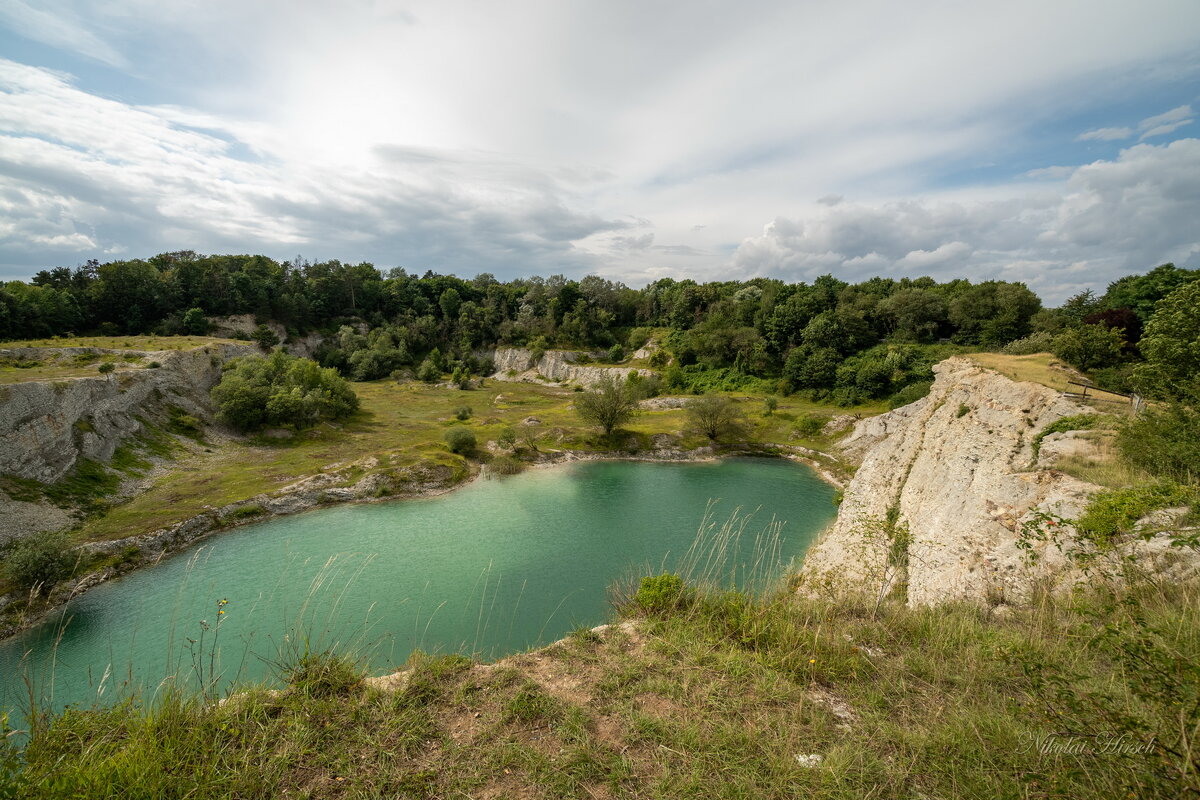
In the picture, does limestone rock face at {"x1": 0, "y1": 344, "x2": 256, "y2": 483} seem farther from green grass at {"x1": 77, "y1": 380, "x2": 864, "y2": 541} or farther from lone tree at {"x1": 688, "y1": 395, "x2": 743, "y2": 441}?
lone tree at {"x1": 688, "y1": 395, "x2": 743, "y2": 441}

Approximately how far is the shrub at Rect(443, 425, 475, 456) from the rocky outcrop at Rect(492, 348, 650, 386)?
1612 inches

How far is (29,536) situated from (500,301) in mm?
94513

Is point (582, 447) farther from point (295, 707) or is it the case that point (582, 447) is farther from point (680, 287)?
point (680, 287)

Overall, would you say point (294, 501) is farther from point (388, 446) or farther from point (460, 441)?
point (460, 441)

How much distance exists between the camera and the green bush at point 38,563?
20.3 m

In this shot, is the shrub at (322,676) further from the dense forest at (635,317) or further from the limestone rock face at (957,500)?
the dense forest at (635,317)

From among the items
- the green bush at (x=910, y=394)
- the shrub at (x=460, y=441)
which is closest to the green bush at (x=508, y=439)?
the shrub at (x=460, y=441)

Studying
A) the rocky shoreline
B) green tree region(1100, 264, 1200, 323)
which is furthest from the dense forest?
the rocky shoreline

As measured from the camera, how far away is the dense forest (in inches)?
2008

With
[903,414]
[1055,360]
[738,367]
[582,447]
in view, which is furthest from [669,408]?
[1055,360]

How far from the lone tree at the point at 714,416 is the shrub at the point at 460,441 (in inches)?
947

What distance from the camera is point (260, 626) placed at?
61.1 feet

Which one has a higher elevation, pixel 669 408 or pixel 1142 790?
pixel 1142 790

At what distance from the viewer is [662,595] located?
9.06 meters
